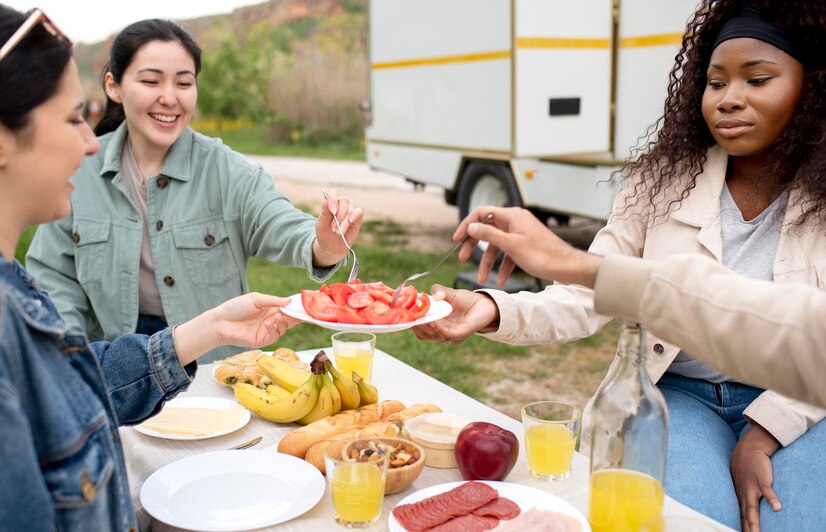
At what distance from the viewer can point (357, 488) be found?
1.59 metres

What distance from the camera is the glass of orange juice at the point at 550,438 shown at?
5.95 ft

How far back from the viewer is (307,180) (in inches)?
588

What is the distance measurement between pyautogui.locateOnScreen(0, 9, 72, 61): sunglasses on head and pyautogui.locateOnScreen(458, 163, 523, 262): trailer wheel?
6.14 m

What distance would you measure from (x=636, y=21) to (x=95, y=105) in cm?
1474

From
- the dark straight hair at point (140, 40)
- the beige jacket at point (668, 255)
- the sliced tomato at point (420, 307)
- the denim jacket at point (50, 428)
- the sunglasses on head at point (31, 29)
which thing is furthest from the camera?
the dark straight hair at point (140, 40)

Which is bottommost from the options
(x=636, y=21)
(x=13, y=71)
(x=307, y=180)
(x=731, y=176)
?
(x=307, y=180)

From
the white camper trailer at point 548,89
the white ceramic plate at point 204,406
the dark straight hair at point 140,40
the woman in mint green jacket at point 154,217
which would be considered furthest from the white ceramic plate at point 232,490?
the white camper trailer at point 548,89

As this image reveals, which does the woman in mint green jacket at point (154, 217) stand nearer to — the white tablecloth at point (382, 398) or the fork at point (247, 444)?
the white tablecloth at point (382, 398)

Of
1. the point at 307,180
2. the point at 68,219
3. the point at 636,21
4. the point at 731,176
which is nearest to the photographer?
the point at 731,176

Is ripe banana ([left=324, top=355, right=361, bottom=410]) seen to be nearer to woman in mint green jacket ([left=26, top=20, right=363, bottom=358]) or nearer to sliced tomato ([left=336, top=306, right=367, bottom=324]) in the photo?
sliced tomato ([left=336, top=306, right=367, bottom=324])

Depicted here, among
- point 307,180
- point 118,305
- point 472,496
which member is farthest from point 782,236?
point 307,180

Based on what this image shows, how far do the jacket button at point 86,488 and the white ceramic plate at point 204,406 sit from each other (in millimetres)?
573

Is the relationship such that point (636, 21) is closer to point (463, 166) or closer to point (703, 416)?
point (463, 166)

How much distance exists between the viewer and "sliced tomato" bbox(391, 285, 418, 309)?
202 centimetres
